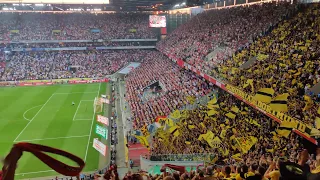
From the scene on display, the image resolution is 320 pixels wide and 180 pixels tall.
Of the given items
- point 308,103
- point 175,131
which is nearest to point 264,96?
point 308,103

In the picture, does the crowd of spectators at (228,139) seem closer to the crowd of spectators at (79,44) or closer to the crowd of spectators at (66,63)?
the crowd of spectators at (66,63)

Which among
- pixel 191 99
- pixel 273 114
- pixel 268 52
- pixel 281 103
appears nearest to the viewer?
pixel 281 103

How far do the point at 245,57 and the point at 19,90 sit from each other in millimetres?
33681

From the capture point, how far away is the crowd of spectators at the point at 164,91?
1017 inches

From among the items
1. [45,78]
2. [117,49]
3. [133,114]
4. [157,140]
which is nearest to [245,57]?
[157,140]

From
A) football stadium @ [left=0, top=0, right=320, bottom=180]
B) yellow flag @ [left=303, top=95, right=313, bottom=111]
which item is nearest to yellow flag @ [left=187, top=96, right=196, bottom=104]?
football stadium @ [left=0, top=0, right=320, bottom=180]

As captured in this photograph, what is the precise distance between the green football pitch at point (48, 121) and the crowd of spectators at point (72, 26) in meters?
19.8

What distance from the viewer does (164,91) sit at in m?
32.0

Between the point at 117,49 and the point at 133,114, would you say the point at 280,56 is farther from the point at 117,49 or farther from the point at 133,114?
the point at 117,49

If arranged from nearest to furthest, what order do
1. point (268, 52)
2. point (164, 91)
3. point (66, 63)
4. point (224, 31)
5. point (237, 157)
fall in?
point (237, 157)
point (268, 52)
point (164, 91)
point (224, 31)
point (66, 63)

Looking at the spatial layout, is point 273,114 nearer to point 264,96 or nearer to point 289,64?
point 264,96

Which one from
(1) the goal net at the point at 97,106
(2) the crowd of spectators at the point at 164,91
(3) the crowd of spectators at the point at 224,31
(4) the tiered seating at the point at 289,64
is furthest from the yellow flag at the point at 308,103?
(1) the goal net at the point at 97,106

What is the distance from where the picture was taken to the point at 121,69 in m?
52.4

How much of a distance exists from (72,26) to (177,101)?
148ft
